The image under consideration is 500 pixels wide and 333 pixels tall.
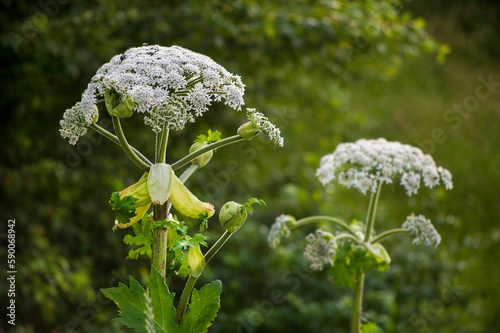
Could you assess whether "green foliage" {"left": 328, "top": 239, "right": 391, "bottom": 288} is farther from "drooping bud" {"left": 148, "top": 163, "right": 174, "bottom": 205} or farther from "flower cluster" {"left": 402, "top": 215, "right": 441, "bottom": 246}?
"drooping bud" {"left": 148, "top": 163, "right": 174, "bottom": 205}

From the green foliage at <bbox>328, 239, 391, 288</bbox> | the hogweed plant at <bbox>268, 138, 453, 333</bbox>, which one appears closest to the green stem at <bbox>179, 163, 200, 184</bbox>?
the hogweed plant at <bbox>268, 138, 453, 333</bbox>

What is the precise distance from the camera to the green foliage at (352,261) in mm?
1401

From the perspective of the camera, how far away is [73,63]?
2488 mm

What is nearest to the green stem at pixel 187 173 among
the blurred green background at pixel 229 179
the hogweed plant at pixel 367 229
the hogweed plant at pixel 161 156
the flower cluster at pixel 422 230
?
the hogweed plant at pixel 161 156

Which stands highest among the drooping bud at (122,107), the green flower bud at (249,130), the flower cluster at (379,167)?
the flower cluster at (379,167)

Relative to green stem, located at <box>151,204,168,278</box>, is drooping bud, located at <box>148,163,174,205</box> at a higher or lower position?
higher

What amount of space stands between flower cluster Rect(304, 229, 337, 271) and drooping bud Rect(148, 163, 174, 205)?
622mm

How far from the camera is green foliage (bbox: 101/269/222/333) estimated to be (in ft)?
3.13

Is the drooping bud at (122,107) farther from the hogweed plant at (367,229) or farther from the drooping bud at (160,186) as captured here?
the hogweed plant at (367,229)

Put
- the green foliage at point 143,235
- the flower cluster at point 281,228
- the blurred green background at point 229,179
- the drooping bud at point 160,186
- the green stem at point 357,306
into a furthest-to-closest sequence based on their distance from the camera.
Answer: the blurred green background at point 229,179
the flower cluster at point 281,228
the green stem at point 357,306
the green foliage at point 143,235
the drooping bud at point 160,186

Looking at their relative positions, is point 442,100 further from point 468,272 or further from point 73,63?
point 73,63

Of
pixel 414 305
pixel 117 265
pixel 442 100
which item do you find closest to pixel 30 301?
pixel 117 265

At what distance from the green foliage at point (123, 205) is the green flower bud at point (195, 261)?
16cm

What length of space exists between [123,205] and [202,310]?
285mm
